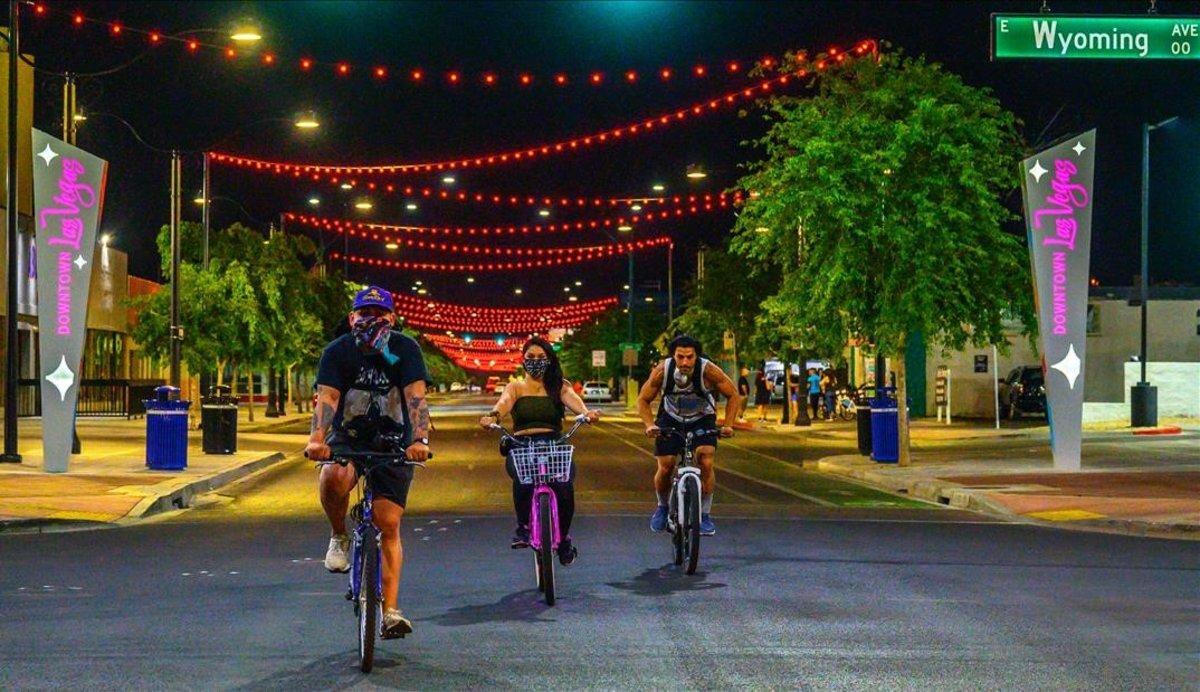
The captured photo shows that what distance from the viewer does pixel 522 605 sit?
1042 centimetres

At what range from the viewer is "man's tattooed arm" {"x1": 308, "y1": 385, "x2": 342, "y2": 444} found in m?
8.37

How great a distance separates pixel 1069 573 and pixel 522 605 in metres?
4.59

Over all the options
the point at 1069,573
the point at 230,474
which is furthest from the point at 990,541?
the point at 230,474

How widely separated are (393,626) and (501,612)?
6.59ft

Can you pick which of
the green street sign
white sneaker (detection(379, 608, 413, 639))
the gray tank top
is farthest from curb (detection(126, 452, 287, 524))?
the green street sign

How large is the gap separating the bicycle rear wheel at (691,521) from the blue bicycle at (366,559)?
12.7 ft

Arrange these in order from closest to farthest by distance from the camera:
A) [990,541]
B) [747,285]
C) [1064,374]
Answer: [990,541], [1064,374], [747,285]

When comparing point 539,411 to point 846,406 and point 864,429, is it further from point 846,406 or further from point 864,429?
point 846,406

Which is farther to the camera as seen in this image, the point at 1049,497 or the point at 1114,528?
the point at 1049,497

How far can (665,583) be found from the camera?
11516 mm

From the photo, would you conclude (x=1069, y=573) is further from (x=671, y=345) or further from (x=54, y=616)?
(x=54, y=616)

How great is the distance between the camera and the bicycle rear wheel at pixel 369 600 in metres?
7.87

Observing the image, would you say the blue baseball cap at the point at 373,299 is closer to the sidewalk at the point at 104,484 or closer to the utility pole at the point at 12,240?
the sidewalk at the point at 104,484

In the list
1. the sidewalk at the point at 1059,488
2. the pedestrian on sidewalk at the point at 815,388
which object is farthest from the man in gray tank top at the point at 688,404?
the pedestrian on sidewalk at the point at 815,388
